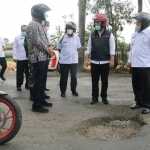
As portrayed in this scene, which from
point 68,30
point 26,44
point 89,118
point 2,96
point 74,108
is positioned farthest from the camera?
point 68,30

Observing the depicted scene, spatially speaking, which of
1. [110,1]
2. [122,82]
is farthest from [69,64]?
[110,1]

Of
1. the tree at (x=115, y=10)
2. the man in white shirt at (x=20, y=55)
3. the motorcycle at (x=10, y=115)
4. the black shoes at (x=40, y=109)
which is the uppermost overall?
the tree at (x=115, y=10)

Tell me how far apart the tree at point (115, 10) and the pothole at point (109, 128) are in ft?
21.2

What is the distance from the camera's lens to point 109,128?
5.35 m

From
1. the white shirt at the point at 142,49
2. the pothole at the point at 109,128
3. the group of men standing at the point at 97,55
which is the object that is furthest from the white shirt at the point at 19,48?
the pothole at the point at 109,128

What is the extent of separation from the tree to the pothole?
21.2 ft

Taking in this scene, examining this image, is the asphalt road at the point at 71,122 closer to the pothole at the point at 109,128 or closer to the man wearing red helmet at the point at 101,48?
the pothole at the point at 109,128

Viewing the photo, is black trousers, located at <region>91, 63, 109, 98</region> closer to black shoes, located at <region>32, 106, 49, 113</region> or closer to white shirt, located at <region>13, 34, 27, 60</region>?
black shoes, located at <region>32, 106, 49, 113</region>

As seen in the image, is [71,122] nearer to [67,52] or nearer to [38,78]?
[38,78]

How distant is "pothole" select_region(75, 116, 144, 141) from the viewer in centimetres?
495

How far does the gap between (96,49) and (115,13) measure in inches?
211

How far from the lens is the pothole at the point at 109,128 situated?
495 cm

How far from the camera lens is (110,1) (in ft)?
37.8

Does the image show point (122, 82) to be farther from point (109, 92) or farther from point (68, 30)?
point (68, 30)
